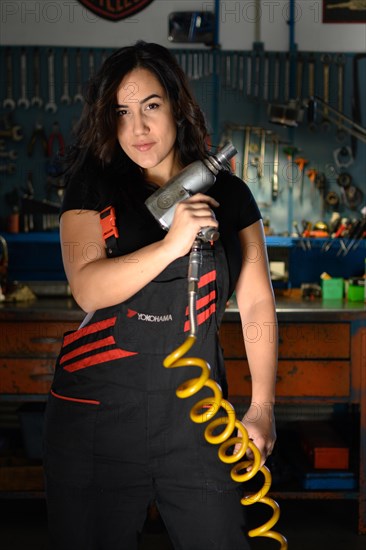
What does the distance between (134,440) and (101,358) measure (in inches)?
7.4

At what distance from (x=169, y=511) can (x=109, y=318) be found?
424 mm

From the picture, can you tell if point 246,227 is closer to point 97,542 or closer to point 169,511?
point 169,511

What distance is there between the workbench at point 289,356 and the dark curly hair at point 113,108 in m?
1.35

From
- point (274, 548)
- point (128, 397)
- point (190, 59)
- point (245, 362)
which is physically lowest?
point (274, 548)

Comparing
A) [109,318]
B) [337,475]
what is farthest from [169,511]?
[337,475]

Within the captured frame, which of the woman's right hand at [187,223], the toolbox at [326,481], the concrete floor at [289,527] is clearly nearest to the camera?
the woman's right hand at [187,223]

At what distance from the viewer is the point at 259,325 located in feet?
5.32

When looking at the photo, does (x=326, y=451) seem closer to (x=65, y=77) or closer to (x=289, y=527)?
(x=289, y=527)

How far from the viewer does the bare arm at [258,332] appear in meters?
1.57

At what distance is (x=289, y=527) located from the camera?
9.93 feet

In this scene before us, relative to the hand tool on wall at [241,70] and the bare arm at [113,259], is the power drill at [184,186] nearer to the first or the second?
the bare arm at [113,259]

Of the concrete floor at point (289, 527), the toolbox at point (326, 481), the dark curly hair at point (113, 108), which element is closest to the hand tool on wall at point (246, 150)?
the toolbox at point (326, 481)

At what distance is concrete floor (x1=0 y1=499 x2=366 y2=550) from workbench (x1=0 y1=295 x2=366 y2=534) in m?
0.13

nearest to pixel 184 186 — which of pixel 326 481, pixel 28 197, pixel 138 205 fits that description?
pixel 138 205
